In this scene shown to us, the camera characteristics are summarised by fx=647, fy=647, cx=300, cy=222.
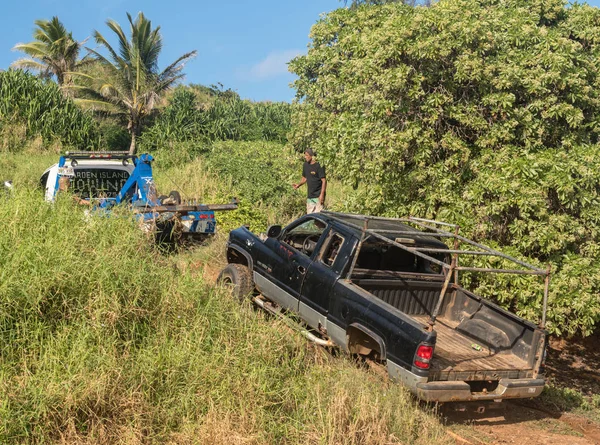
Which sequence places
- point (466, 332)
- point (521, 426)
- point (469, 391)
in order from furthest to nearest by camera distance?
1. point (466, 332)
2. point (521, 426)
3. point (469, 391)

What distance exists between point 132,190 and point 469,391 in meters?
7.03

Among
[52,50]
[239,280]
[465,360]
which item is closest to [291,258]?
[239,280]

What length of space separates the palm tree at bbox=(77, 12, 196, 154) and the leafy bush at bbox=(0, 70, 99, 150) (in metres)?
0.96

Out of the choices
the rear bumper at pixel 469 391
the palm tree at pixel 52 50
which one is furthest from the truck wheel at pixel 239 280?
the palm tree at pixel 52 50

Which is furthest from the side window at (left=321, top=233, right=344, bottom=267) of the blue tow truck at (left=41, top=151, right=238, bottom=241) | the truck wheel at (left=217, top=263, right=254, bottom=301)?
the blue tow truck at (left=41, top=151, right=238, bottom=241)

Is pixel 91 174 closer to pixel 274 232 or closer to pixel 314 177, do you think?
pixel 314 177

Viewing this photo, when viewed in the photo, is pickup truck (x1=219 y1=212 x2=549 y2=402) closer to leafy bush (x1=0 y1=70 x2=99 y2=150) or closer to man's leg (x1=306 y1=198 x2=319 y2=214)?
man's leg (x1=306 y1=198 x2=319 y2=214)

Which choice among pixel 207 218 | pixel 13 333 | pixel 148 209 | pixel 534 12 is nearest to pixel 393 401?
pixel 13 333

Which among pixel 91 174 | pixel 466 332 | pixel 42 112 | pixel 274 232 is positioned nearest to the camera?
pixel 466 332

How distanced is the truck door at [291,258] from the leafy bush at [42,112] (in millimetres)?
19687

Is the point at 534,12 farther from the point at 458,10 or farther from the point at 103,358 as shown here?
the point at 103,358

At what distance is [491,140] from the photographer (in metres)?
9.16

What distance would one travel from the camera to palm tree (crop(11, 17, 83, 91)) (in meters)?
38.6

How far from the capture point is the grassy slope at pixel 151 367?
5211 millimetres
